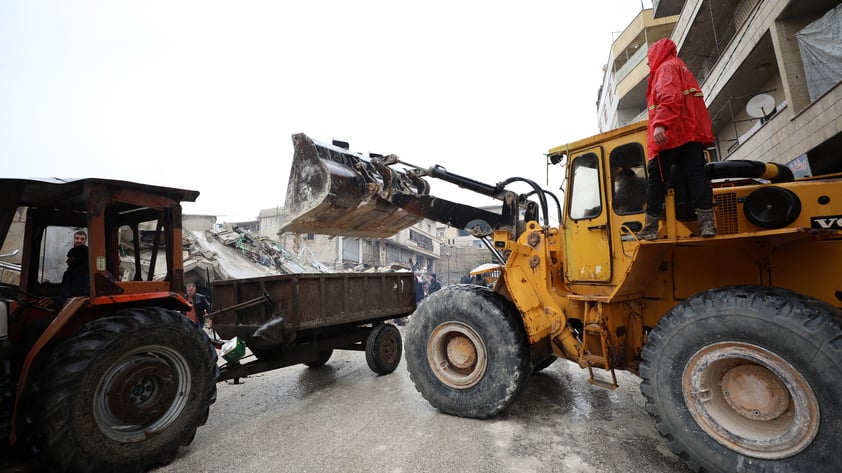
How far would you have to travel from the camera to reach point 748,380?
253 centimetres

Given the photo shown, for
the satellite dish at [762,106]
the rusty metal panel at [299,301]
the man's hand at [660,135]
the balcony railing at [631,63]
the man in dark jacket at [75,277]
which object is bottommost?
the rusty metal panel at [299,301]

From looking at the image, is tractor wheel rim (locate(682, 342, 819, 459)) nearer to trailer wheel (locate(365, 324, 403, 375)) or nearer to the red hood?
the red hood

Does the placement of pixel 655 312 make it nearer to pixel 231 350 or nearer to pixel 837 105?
pixel 231 350

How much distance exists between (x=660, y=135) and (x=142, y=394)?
185 inches

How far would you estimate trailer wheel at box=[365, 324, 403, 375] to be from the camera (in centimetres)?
593

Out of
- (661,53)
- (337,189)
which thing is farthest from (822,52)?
(337,189)

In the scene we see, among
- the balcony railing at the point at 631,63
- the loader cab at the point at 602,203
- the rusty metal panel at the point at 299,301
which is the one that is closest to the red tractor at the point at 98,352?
the rusty metal panel at the point at 299,301

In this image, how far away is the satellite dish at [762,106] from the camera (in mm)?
9422

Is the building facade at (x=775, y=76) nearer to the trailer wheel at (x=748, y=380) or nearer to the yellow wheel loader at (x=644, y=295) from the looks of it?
the yellow wheel loader at (x=644, y=295)

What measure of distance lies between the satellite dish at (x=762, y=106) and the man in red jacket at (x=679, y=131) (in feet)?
30.3

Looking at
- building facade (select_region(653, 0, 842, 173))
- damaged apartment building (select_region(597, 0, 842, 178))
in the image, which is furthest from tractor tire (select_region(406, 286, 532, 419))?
building facade (select_region(653, 0, 842, 173))

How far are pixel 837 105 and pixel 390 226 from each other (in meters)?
8.28

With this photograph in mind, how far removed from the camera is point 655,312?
360cm

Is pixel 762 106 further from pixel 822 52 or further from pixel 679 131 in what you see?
pixel 679 131
